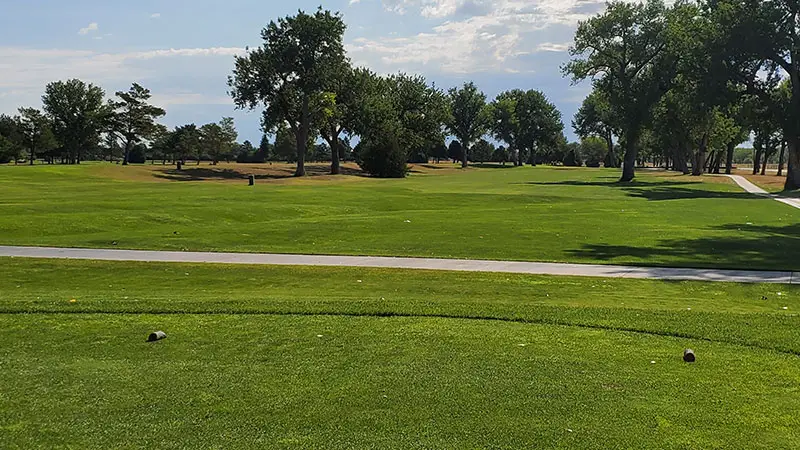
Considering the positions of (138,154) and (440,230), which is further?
(138,154)

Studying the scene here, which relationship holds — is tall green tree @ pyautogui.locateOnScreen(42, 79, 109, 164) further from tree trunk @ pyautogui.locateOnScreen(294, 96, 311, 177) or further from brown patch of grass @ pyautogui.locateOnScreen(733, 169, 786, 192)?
brown patch of grass @ pyautogui.locateOnScreen(733, 169, 786, 192)

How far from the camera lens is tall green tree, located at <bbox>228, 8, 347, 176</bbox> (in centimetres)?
7612

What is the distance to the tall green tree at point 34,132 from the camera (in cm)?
9366

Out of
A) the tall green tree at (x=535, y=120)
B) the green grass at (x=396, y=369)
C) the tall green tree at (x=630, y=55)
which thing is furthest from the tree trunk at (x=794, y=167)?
the tall green tree at (x=535, y=120)

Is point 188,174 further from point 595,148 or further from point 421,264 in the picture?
point 595,148

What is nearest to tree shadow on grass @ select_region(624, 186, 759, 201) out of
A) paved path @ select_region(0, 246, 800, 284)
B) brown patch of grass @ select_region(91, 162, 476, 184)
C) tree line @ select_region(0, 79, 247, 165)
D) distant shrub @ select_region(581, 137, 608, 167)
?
paved path @ select_region(0, 246, 800, 284)

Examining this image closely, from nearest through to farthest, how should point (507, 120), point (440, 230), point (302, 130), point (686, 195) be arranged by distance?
1. point (440, 230)
2. point (686, 195)
3. point (302, 130)
4. point (507, 120)

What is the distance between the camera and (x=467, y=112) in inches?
5502

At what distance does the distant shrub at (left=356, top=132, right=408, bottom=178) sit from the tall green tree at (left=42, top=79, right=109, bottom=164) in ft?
133

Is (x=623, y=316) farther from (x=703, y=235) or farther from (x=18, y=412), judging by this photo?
(x=703, y=235)

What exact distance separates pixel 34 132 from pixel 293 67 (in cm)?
4067

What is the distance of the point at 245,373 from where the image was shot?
6582 millimetres

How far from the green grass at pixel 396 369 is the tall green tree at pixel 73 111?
325ft

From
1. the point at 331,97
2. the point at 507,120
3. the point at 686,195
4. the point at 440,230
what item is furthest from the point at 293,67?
the point at 507,120
